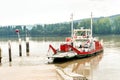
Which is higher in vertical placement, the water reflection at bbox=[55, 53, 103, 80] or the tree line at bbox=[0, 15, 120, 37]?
the tree line at bbox=[0, 15, 120, 37]

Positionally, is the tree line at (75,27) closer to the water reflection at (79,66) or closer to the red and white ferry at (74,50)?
the red and white ferry at (74,50)

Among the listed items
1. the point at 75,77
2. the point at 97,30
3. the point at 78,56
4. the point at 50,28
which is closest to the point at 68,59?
the point at 78,56

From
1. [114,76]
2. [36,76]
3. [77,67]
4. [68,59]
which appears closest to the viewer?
[36,76]

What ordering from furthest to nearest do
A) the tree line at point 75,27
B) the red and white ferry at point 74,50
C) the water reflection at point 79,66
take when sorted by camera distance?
the tree line at point 75,27 → the red and white ferry at point 74,50 → the water reflection at point 79,66

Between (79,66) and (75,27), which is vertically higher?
(75,27)

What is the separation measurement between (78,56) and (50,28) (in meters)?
110

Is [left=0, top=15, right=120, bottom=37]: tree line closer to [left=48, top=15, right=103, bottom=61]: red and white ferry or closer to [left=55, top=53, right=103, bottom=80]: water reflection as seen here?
[left=48, top=15, right=103, bottom=61]: red and white ferry

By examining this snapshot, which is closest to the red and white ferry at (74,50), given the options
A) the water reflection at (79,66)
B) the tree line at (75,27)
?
the water reflection at (79,66)

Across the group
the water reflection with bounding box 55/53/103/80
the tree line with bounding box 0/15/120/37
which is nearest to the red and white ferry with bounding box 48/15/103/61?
the water reflection with bounding box 55/53/103/80

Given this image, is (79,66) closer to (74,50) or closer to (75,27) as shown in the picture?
(74,50)

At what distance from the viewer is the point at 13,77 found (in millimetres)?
22250

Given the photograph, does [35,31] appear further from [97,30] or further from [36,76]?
[36,76]

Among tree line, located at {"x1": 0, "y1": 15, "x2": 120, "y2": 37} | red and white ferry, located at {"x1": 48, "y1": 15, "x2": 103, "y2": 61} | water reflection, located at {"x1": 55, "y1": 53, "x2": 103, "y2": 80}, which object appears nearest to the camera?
water reflection, located at {"x1": 55, "y1": 53, "x2": 103, "y2": 80}

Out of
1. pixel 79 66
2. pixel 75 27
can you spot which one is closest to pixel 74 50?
pixel 79 66
